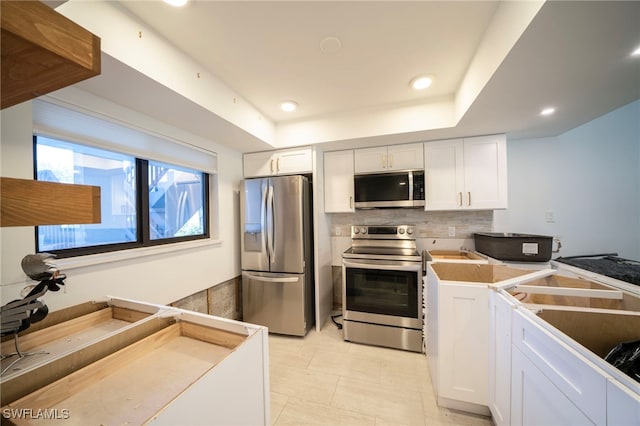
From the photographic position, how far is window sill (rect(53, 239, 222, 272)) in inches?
50.8

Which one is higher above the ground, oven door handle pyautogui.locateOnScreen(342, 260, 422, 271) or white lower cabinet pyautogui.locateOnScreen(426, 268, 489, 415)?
oven door handle pyautogui.locateOnScreen(342, 260, 422, 271)

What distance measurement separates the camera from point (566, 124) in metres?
2.01

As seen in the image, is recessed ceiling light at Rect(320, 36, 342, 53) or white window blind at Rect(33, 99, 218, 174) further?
recessed ceiling light at Rect(320, 36, 342, 53)

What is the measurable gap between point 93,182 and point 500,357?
2777mm

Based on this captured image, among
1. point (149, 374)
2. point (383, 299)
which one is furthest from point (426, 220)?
point (149, 374)

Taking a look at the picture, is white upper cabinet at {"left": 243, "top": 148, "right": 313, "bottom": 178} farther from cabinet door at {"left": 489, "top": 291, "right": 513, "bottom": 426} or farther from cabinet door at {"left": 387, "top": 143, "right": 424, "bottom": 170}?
cabinet door at {"left": 489, "top": 291, "right": 513, "bottom": 426}

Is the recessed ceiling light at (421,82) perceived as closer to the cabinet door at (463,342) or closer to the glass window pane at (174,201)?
the cabinet door at (463,342)

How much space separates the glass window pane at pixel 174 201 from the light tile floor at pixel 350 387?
1.51m

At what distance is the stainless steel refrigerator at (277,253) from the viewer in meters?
2.41

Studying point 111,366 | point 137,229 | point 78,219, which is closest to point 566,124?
point 78,219

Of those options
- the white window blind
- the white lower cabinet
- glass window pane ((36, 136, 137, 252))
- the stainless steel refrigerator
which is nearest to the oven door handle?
the stainless steel refrigerator

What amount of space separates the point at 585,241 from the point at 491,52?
2.44 metres

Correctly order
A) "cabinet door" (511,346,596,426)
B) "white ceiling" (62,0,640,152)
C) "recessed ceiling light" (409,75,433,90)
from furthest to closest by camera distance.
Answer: "recessed ceiling light" (409,75,433,90), "white ceiling" (62,0,640,152), "cabinet door" (511,346,596,426)

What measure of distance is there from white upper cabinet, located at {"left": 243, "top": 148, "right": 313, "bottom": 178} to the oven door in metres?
1.19
